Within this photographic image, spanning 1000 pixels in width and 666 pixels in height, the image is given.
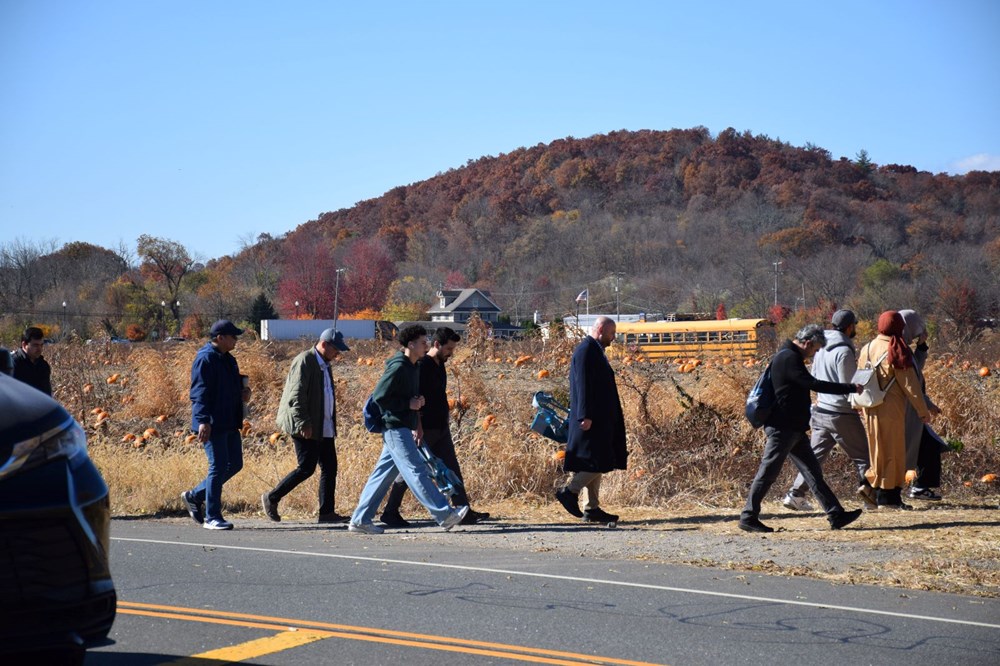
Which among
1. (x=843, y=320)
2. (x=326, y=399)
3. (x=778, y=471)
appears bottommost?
(x=778, y=471)

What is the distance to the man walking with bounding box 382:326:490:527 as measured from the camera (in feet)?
37.3

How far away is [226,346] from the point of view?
36.0 feet

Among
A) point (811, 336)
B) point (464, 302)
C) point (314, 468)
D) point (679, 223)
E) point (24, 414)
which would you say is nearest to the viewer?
point (24, 414)

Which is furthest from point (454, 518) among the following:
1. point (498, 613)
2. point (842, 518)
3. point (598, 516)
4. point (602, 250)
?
point (602, 250)

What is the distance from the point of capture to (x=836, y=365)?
Answer: 36.6ft

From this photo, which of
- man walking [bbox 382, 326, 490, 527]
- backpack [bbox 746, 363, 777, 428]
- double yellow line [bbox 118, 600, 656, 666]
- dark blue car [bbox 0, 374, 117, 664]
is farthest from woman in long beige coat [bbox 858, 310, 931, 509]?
dark blue car [bbox 0, 374, 117, 664]

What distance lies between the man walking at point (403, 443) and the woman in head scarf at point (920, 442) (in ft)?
14.6

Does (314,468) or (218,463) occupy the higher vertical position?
(218,463)

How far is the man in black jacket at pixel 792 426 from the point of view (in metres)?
10.3

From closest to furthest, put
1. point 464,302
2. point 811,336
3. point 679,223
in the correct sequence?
1. point 811,336
2. point 464,302
3. point 679,223

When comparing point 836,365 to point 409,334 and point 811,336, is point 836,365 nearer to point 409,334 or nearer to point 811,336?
point 811,336

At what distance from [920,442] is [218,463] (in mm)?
6846

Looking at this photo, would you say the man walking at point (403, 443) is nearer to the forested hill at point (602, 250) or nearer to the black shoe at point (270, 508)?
the black shoe at point (270, 508)

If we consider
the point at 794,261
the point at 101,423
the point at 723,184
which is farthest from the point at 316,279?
the point at 101,423
